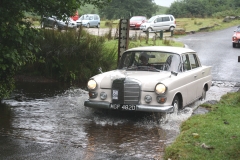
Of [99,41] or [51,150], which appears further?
[99,41]

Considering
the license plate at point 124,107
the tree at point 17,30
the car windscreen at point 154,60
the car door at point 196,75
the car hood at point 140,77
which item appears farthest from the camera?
the car door at point 196,75

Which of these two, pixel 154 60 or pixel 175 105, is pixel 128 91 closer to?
pixel 175 105

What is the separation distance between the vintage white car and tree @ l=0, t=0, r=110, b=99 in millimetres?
1764

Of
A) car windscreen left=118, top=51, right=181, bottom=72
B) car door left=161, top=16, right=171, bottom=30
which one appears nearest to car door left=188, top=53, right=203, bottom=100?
car windscreen left=118, top=51, right=181, bottom=72

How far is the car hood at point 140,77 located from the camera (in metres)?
9.05

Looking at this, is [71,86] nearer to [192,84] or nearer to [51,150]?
[192,84]

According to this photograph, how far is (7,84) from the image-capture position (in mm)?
10492

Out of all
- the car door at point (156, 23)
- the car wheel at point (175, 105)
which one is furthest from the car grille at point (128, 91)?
the car door at point (156, 23)

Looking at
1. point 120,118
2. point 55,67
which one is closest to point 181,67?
point 120,118

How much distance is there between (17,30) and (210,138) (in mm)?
4889

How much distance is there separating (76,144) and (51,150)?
1.83ft

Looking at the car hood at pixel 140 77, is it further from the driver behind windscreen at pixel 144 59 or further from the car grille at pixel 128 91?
the driver behind windscreen at pixel 144 59

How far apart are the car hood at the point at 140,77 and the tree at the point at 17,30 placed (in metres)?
1.87

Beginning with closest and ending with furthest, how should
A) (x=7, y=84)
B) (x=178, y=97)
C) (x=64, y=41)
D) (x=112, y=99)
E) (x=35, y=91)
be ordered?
(x=112, y=99) → (x=178, y=97) → (x=7, y=84) → (x=35, y=91) → (x=64, y=41)
